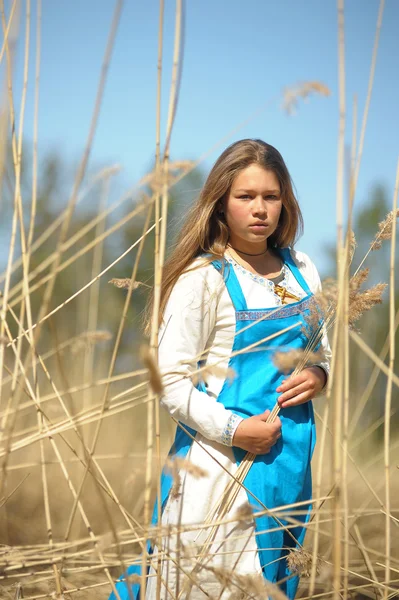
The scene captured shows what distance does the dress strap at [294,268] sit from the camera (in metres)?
1.74

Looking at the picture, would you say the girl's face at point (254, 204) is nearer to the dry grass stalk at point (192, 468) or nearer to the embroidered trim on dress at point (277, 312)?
the embroidered trim on dress at point (277, 312)

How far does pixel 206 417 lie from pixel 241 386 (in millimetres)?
144

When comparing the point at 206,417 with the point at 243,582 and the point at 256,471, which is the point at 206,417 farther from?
the point at 243,582

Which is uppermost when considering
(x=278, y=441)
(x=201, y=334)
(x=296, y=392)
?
(x=201, y=334)

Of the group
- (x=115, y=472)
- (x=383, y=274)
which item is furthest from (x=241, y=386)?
(x=383, y=274)

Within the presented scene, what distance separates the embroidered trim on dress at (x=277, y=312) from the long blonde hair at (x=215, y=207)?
16cm

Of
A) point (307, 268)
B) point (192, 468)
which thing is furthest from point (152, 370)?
point (307, 268)

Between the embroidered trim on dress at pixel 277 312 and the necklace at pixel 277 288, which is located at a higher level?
the necklace at pixel 277 288

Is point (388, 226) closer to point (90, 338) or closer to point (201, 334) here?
point (201, 334)

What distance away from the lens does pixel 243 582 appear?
1071 mm

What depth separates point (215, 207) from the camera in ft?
5.65

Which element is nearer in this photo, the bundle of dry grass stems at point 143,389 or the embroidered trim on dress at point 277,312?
the bundle of dry grass stems at point 143,389

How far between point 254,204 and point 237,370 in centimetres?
39

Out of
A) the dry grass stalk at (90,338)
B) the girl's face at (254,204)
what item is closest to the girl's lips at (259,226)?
the girl's face at (254,204)
